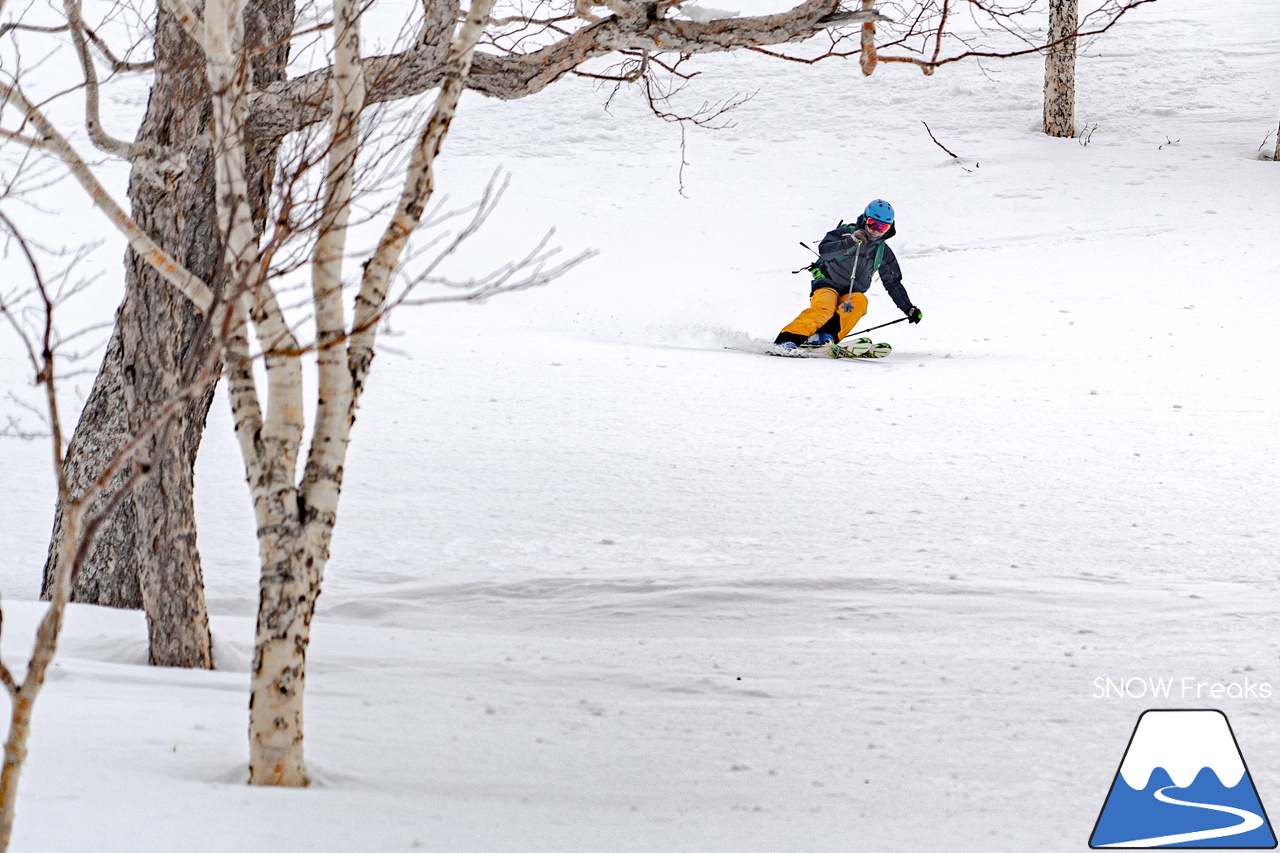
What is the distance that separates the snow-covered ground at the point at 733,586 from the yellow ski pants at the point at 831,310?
0.63 metres

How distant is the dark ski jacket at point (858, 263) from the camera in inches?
390

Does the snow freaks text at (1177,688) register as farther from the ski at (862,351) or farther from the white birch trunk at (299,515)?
the ski at (862,351)

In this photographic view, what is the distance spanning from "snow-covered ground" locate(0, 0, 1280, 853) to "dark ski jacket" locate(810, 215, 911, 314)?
2.41 feet

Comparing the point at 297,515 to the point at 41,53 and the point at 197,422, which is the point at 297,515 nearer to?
the point at 197,422

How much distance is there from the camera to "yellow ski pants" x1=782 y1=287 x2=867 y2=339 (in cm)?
1005

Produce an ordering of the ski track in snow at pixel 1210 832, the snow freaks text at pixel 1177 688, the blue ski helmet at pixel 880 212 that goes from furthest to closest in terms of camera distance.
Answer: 1. the blue ski helmet at pixel 880 212
2. the snow freaks text at pixel 1177 688
3. the ski track in snow at pixel 1210 832

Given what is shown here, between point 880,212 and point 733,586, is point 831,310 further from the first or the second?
point 733,586

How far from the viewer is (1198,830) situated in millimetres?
2846

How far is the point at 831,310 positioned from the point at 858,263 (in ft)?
1.58

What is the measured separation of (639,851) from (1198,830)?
1.44 metres

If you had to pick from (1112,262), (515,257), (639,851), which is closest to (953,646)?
(639,851)

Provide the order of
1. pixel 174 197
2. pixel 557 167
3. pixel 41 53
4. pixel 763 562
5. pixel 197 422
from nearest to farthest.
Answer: pixel 174 197
pixel 197 422
pixel 763 562
pixel 557 167
pixel 41 53

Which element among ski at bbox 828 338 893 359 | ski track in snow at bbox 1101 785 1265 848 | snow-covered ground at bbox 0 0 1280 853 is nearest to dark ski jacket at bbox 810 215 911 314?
ski at bbox 828 338 893 359

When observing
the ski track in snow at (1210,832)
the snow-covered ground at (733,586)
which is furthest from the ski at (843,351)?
the ski track in snow at (1210,832)
